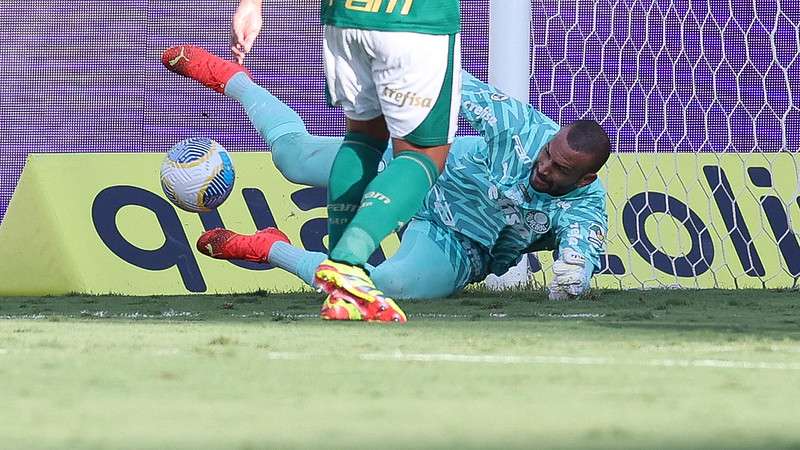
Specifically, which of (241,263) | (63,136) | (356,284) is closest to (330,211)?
(356,284)

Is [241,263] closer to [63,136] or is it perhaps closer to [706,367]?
[63,136]

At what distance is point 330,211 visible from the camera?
3312mm

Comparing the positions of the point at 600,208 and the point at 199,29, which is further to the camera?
the point at 199,29

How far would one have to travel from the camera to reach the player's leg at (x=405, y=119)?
9.79ft

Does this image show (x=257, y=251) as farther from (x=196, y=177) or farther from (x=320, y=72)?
(x=320, y=72)

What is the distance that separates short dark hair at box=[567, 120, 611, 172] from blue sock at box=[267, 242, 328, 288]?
2.48 feet

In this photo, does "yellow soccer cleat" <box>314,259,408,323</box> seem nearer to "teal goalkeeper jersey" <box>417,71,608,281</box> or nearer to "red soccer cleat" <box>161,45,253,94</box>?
"teal goalkeeper jersey" <box>417,71,608,281</box>

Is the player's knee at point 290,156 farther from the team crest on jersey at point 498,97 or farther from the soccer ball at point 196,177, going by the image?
the team crest on jersey at point 498,97

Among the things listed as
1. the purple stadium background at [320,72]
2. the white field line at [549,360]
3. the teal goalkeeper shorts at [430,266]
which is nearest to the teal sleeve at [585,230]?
the teal goalkeeper shorts at [430,266]

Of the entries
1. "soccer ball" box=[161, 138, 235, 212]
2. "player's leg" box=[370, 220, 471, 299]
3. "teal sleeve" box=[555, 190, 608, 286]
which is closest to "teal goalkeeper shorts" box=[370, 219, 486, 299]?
"player's leg" box=[370, 220, 471, 299]

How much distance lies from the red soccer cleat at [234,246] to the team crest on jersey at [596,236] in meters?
0.88

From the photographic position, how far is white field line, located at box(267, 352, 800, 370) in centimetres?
207

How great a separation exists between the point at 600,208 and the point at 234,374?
89.5 inches

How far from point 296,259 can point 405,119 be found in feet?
3.49
